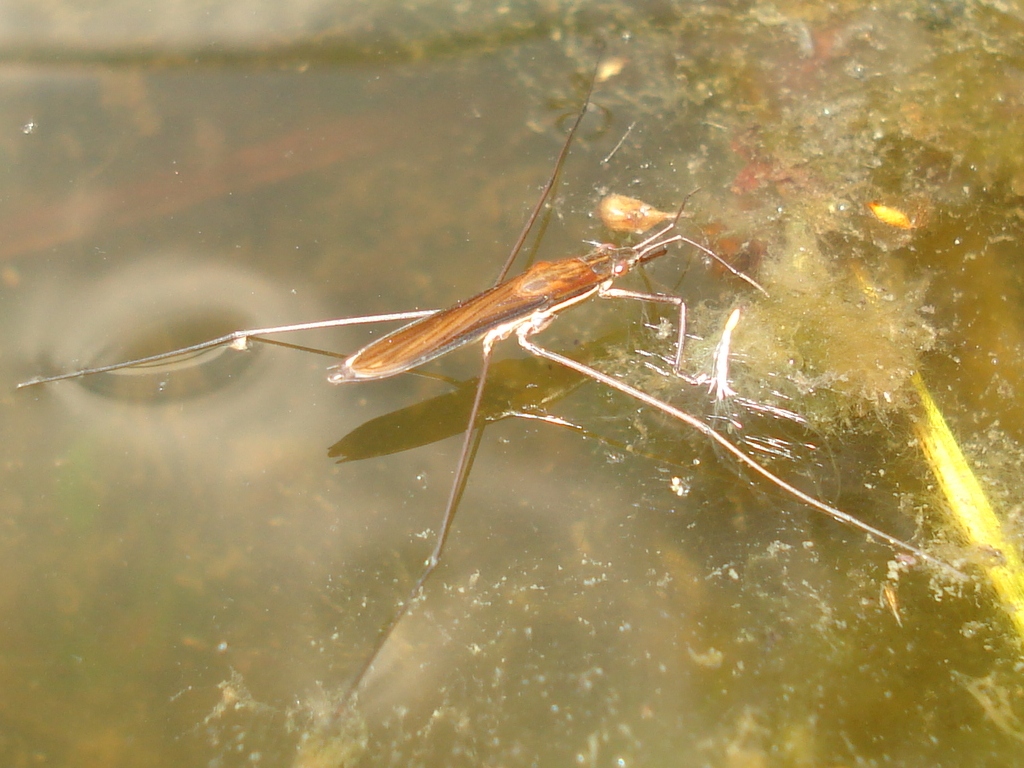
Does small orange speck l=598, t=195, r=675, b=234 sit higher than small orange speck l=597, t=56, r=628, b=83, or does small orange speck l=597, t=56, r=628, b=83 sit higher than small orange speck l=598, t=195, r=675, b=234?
small orange speck l=597, t=56, r=628, b=83

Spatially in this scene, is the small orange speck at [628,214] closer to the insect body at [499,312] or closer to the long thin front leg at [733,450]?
the insect body at [499,312]

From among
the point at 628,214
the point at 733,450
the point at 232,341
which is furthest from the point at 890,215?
the point at 232,341

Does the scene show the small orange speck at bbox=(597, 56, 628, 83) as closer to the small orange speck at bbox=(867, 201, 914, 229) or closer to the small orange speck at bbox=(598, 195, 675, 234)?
the small orange speck at bbox=(598, 195, 675, 234)

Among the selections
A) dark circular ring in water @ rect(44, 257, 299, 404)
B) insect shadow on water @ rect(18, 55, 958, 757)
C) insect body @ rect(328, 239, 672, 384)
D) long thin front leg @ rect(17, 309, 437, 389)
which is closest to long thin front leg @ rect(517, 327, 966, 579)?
insect shadow on water @ rect(18, 55, 958, 757)

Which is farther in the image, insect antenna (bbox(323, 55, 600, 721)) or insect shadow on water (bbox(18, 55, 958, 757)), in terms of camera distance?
insect shadow on water (bbox(18, 55, 958, 757))

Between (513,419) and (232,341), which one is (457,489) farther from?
(232,341)

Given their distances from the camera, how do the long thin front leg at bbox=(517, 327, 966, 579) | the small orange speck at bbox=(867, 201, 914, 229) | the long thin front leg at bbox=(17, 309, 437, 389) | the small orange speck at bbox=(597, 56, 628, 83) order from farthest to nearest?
Answer: the small orange speck at bbox=(597, 56, 628, 83), the small orange speck at bbox=(867, 201, 914, 229), the long thin front leg at bbox=(17, 309, 437, 389), the long thin front leg at bbox=(517, 327, 966, 579)

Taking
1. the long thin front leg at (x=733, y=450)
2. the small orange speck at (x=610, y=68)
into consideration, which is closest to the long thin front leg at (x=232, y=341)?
the long thin front leg at (x=733, y=450)
